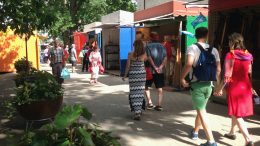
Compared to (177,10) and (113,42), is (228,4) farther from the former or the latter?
(113,42)

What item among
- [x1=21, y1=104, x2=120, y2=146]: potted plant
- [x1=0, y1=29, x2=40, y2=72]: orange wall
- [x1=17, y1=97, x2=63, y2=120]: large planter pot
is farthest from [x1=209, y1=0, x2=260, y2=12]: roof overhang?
[x1=0, y1=29, x2=40, y2=72]: orange wall

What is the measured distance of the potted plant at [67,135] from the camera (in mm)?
2889

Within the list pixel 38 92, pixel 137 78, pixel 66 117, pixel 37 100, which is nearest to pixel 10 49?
pixel 137 78

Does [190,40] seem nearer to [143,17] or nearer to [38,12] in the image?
[38,12]

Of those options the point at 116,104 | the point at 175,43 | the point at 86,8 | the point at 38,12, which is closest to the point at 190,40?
the point at 175,43

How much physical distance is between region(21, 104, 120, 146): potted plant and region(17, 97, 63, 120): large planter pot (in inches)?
142

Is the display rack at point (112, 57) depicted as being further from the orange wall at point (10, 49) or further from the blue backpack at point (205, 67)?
the blue backpack at point (205, 67)

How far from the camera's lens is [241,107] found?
225 inches

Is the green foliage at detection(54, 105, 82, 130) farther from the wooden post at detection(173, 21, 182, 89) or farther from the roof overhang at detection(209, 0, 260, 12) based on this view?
the wooden post at detection(173, 21, 182, 89)

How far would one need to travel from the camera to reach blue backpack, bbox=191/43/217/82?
18.1 ft

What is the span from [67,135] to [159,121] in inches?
185

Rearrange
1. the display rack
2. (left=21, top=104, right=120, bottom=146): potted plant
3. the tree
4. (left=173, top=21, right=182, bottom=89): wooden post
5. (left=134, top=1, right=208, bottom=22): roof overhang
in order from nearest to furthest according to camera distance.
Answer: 1. (left=21, top=104, right=120, bottom=146): potted plant
2. the tree
3. (left=173, top=21, right=182, bottom=89): wooden post
4. (left=134, top=1, right=208, bottom=22): roof overhang
5. the display rack

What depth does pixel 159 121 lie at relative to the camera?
7.52m

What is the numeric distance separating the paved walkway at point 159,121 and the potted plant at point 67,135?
299cm
